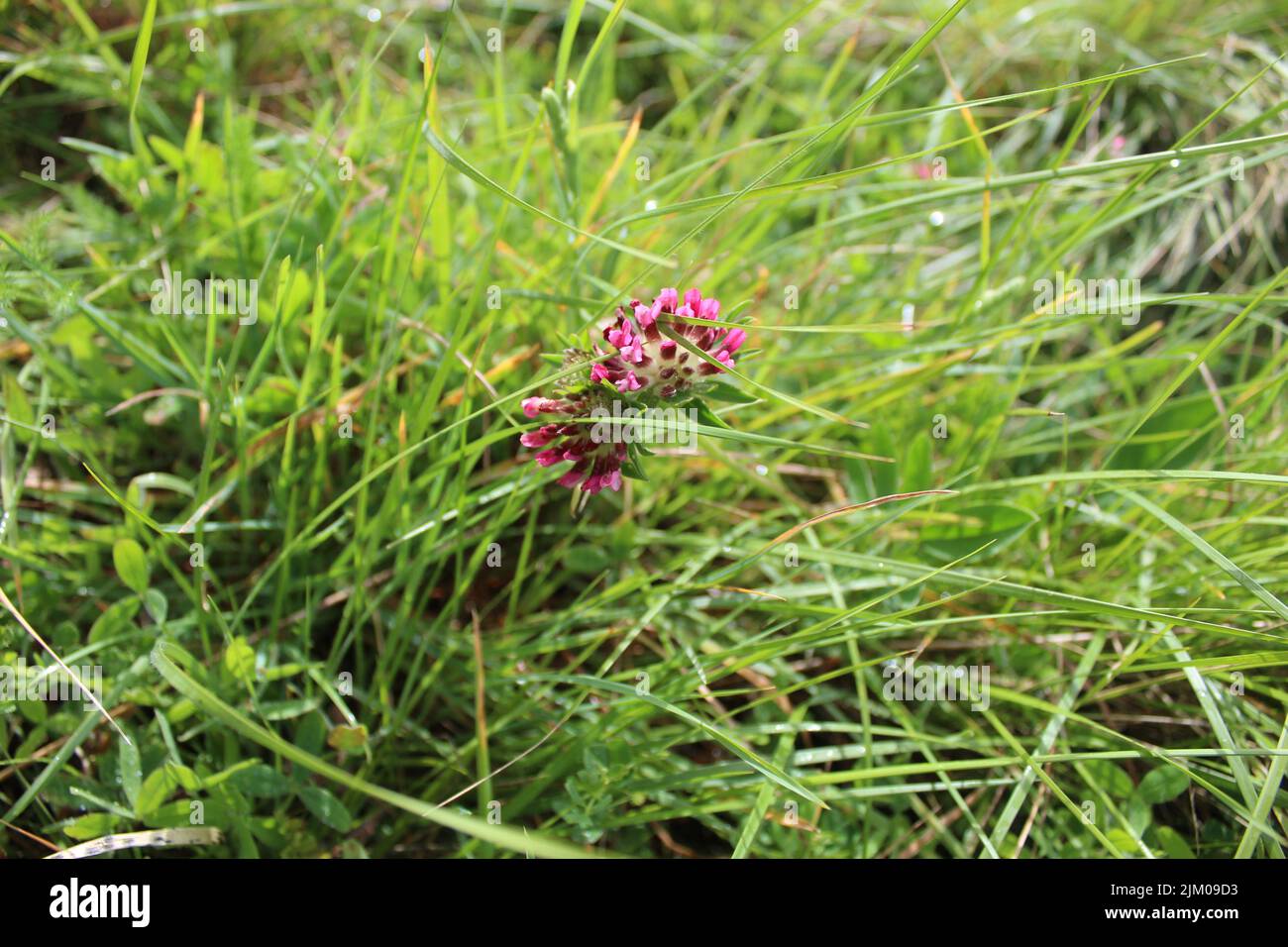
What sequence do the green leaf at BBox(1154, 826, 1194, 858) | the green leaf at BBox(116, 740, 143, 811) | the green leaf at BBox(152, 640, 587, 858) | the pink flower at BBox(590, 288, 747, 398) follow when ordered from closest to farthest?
the green leaf at BBox(152, 640, 587, 858) → the pink flower at BBox(590, 288, 747, 398) → the green leaf at BBox(116, 740, 143, 811) → the green leaf at BBox(1154, 826, 1194, 858)

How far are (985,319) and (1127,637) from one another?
22.0 inches

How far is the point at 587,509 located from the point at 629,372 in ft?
1.71

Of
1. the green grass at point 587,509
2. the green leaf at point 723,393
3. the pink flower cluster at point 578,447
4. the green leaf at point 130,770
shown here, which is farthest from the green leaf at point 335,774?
the green leaf at point 723,393

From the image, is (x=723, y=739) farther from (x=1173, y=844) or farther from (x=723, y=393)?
(x=1173, y=844)

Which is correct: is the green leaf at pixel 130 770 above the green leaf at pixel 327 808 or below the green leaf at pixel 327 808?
above

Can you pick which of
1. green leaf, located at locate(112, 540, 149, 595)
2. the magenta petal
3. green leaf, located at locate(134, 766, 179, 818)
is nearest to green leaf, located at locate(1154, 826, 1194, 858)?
the magenta petal

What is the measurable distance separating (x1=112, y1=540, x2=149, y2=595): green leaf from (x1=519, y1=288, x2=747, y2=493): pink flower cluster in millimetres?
556

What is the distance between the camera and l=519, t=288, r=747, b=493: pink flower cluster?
1008mm

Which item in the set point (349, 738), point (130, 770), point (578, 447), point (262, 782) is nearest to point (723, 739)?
point (578, 447)

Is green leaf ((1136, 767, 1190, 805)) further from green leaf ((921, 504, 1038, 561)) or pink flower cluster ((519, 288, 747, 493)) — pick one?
pink flower cluster ((519, 288, 747, 493))

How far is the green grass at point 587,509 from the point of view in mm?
1158

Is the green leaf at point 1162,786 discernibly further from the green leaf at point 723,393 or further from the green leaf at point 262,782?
the green leaf at point 262,782
